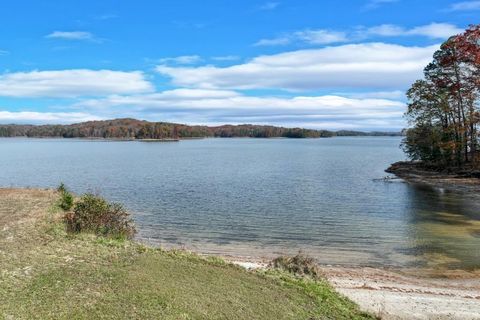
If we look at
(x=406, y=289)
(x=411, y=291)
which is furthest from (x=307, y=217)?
(x=411, y=291)

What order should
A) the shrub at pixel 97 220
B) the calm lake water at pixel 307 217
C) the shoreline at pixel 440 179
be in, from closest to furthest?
the shrub at pixel 97 220 < the calm lake water at pixel 307 217 < the shoreline at pixel 440 179

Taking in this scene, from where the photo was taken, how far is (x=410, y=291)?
15.6m

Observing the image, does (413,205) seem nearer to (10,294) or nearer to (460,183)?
(460,183)

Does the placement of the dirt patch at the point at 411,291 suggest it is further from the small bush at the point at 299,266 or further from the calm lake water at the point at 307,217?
the calm lake water at the point at 307,217

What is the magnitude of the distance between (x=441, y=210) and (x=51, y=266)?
93.5 feet

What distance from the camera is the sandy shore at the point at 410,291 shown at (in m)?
13.1

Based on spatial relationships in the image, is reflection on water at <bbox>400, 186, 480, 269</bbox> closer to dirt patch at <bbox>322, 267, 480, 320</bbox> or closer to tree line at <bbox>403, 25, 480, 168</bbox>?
dirt patch at <bbox>322, 267, 480, 320</bbox>

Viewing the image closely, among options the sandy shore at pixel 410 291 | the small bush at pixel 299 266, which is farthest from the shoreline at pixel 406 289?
the small bush at pixel 299 266

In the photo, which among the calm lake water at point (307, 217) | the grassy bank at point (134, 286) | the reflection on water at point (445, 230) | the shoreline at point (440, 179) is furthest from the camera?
the shoreline at point (440, 179)

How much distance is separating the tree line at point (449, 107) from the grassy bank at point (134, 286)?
1507 inches

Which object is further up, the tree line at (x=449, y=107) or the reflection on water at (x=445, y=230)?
the tree line at (x=449, y=107)

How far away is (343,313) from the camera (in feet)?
37.9

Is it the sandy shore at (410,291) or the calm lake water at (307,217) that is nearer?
the sandy shore at (410,291)

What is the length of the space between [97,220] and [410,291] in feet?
38.0
